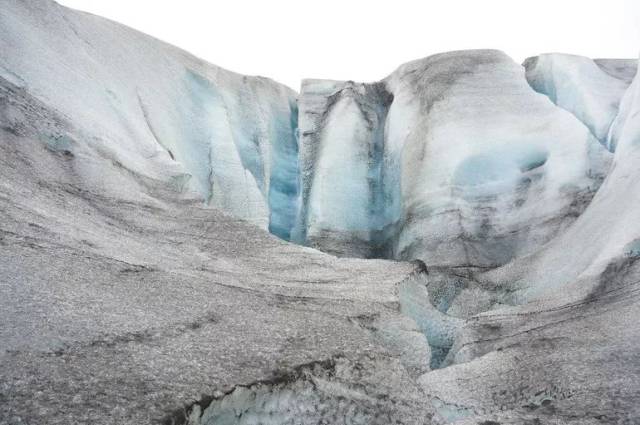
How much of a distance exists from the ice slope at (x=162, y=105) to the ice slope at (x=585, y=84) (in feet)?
19.4

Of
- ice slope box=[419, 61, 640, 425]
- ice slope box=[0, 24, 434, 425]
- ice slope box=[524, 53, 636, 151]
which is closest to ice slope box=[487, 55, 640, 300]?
ice slope box=[419, 61, 640, 425]

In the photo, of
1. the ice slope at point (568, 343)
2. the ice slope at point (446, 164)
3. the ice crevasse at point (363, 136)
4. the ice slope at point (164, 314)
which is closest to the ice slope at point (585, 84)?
the ice crevasse at point (363, 136)

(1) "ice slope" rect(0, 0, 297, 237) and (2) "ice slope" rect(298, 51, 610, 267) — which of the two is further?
(2) "ice slope" rect(298, 51, 610, 267)

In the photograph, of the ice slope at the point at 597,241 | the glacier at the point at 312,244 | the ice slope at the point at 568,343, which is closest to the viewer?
the glacier at the point at 312,244

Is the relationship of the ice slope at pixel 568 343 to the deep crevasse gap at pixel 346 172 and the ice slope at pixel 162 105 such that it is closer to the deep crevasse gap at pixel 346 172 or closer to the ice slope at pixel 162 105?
the ice slope at pixel 162 105

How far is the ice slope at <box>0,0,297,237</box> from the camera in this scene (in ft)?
21.3

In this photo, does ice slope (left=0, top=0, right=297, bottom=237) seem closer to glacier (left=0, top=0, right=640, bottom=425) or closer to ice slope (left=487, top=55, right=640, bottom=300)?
glacier (left=0, top=0, right=640, bottom=425)

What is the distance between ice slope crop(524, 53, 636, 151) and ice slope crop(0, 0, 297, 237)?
19.4ft

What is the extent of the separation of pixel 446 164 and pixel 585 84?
12.6ft

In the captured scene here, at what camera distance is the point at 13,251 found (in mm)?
3207

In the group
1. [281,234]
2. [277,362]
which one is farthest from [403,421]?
[281,234]

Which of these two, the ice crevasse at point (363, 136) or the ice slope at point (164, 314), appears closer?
the ice slope at point (164, 314)

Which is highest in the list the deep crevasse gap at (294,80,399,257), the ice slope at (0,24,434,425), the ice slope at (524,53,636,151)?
the ice slope at (0,24,434,425)

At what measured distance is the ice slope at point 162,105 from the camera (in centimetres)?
650
